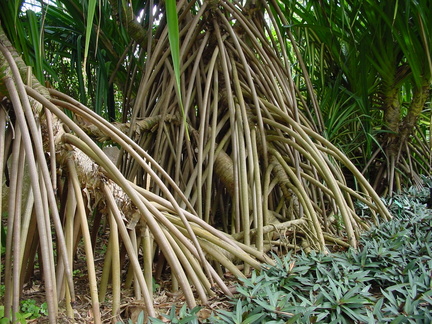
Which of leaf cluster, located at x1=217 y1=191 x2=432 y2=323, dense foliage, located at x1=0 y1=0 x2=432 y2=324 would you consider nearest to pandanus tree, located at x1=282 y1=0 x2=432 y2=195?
dense foliage, located at x1=0 y1=0 x2=432 y2=324

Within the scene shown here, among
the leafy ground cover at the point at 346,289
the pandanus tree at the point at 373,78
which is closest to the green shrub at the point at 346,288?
the leafy ground cover at the point at 346,289

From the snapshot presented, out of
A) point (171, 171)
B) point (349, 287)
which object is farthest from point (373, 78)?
point (349, 287)

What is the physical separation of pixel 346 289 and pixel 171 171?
0.81 meters

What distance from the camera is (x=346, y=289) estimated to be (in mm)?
881

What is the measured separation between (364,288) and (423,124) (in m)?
2.02

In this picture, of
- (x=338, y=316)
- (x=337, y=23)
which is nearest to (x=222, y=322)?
(x=338, y=316)

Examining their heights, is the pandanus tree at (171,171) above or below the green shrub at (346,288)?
above

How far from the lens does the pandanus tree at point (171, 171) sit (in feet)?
2.56

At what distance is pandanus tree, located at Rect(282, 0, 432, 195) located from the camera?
175 centimetres

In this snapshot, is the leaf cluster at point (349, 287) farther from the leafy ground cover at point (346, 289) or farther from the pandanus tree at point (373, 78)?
the pandanus tree at point (373, 78)

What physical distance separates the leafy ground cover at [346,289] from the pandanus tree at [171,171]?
0.08 metres

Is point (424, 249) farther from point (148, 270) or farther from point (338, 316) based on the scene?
point (148, 270)

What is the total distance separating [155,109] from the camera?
1509mm

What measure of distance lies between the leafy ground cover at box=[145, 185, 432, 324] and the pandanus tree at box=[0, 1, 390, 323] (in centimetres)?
8
